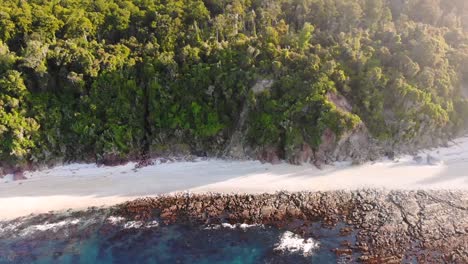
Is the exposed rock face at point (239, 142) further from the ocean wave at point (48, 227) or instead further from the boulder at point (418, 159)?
the boulder at point (418, 159)

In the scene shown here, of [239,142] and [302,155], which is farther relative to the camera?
[239,142]

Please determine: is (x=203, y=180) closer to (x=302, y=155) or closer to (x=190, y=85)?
(x=190, y=85)

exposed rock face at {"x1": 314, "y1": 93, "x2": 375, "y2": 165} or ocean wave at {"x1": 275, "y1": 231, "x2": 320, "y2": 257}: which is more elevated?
exposed rock face at {"x1": 314, "y1": 93, "x2": 375, "y2": 165}

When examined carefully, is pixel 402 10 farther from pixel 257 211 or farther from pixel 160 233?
pixel 160 233

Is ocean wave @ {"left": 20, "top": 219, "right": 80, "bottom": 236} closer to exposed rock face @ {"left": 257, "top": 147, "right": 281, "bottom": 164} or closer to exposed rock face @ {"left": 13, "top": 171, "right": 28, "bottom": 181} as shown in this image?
exposed rock face @ {"left": 13, "top": 171, "right": 28, "bottom": 181}

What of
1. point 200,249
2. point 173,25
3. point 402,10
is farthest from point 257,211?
point 402,10

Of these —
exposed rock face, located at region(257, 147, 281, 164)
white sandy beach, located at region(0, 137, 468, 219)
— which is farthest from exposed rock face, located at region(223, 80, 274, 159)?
exposed rock face, located at region(257, 147, 281, 164)

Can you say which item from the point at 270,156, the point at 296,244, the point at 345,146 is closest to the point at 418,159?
the point at 345,146
